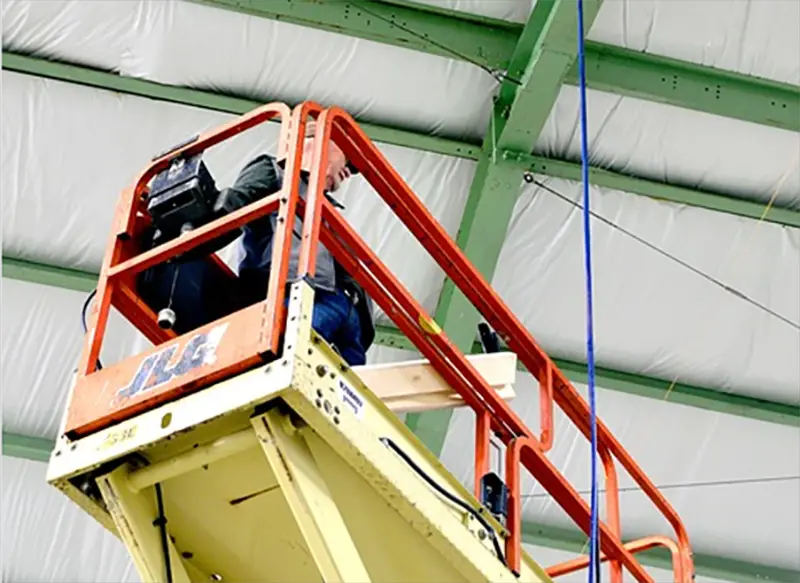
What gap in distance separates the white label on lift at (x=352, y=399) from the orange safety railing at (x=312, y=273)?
30cm

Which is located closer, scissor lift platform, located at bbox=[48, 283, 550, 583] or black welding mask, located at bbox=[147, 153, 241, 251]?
scissor lift platform, located at bbox=[48, 283, 550, 583]

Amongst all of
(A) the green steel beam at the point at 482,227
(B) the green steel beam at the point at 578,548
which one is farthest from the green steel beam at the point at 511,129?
(B) the green steel beam at the point at 578,548

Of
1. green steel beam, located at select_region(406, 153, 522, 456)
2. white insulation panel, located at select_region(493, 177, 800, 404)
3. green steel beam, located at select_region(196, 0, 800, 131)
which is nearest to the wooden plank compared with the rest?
A: green steel beam, located at select_region(406, 153, 522, 456)

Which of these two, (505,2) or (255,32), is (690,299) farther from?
(255,32)

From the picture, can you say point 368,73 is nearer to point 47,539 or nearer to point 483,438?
point 483,438

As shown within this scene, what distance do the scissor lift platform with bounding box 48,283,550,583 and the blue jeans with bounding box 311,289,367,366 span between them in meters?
0.63

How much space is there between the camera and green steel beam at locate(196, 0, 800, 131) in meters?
8.45

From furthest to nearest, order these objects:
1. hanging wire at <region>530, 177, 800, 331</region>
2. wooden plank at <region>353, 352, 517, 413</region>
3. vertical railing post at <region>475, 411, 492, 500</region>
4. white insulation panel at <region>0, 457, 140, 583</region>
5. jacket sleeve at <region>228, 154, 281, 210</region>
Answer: white insulation panel at <region>0, 457, 140, 583</region> → hanging wire at <region>530, 177, 800, 331</region> → vertical railing post at <region>475, 411, 492, 500</region> → wooden plank at <region>353, 352, 517, 413</region> → jacket sleeve at <region>228, 154, 281, 210</region>

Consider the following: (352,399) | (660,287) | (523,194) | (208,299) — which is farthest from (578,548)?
(352,399)

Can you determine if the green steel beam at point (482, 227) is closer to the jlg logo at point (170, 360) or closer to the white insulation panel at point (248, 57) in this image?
the white insulation panel at point (248, 57)

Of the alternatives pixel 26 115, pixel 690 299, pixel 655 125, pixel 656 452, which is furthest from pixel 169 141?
pixel 656 452

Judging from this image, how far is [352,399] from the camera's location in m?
4.30

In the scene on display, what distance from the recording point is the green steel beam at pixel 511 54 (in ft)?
27.7

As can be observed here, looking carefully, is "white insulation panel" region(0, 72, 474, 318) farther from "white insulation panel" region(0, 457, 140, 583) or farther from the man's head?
the man's head
